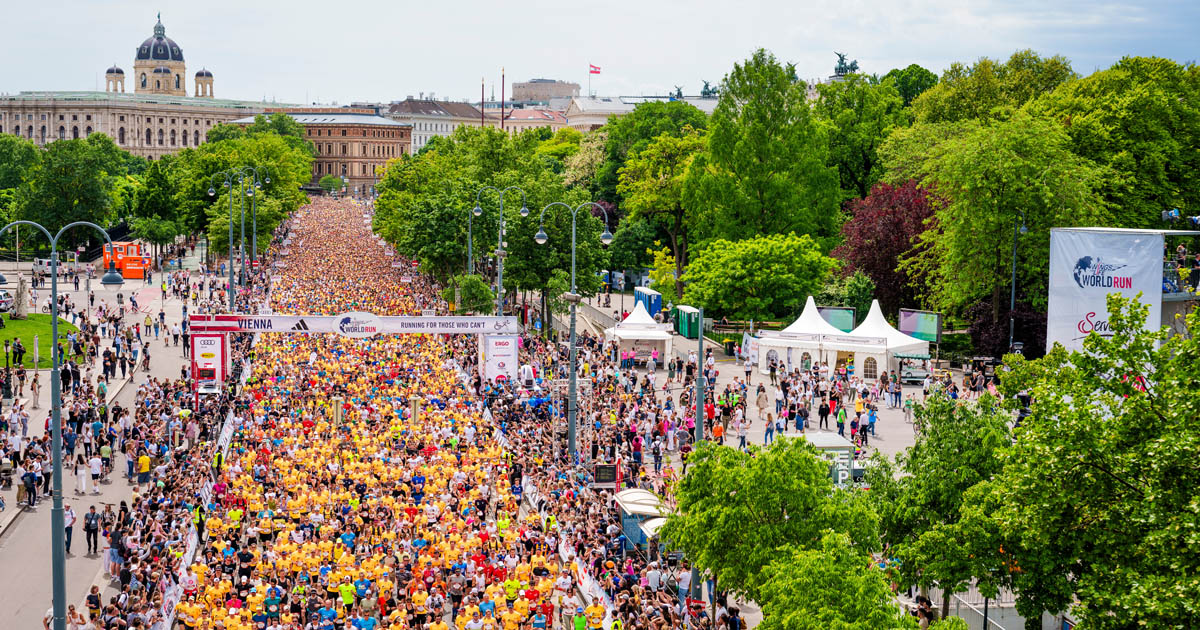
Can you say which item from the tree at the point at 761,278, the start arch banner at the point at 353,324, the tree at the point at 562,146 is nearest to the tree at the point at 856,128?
the tree at the point at 761,278

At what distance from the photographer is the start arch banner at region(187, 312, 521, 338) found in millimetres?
41219

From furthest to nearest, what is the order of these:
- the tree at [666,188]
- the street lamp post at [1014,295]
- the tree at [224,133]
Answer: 1. the tree at [224,133]
2. the tree at [666,188]
3. the street lamp post at [1014,295]

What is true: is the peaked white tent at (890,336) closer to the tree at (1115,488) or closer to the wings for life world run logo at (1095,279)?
the wings for life world run logo at (1095,279)

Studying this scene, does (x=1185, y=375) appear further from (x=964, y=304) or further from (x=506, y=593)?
(x=964, y=304)

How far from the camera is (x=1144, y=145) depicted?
51938mm

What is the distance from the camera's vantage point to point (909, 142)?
212 ft

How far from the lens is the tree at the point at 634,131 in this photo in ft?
312

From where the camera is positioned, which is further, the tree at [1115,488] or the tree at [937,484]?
the tree at [937,484]

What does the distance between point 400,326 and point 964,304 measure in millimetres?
24534

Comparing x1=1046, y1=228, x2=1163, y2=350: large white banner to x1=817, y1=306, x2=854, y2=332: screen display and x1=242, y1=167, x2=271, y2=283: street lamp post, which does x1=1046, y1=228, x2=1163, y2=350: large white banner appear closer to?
x1=817, y1=306, x2=854, y2=332: screen display

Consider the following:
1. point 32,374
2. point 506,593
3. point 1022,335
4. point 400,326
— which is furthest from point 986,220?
point 32,374

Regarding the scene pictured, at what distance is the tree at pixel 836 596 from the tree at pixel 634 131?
76039mm

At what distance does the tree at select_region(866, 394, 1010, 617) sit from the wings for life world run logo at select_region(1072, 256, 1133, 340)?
543 inches

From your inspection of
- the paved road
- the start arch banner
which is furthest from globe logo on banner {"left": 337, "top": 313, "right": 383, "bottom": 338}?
the paved road
